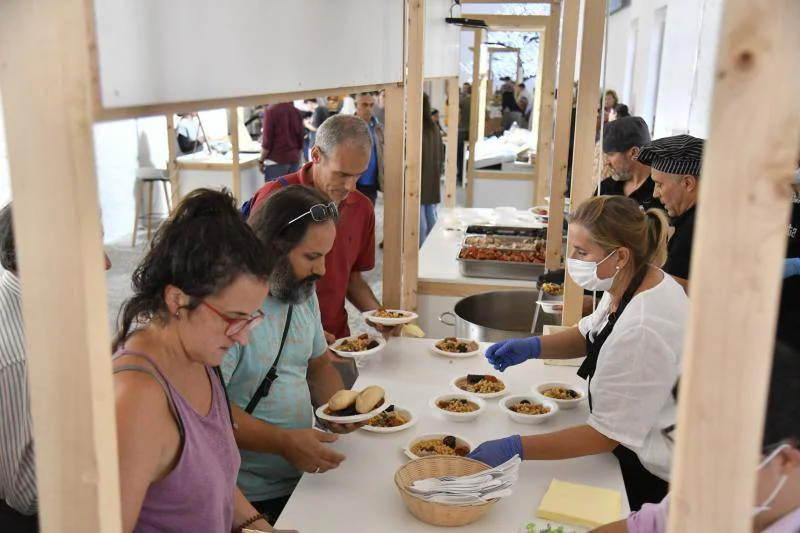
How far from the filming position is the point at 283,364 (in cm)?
201

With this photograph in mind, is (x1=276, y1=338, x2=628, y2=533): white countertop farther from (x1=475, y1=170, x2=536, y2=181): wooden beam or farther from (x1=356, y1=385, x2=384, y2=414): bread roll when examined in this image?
(x1=475, y1=170, x2=536, y2=181): wooden beam

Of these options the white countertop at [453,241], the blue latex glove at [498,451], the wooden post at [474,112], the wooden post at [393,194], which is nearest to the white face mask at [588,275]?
the blue latex glove at [498,451]

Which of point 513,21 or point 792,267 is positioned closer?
point 792,267

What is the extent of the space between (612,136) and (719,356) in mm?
3202

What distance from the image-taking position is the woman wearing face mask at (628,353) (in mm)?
1807

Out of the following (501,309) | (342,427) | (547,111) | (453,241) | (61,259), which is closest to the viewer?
(61,259)

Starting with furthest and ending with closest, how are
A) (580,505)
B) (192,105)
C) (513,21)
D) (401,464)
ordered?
1. (513,21)
2. (401,464)
3. (580,505)
4. (192,105)

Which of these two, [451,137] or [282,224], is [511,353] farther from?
[451,137]

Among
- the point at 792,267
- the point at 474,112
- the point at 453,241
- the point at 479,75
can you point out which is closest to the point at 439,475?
the point at 792,267

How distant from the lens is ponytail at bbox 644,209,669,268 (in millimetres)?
2020

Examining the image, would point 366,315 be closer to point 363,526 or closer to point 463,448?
point 463,448

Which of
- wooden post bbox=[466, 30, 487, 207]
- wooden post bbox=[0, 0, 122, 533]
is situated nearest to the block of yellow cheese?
wooden post bbox=[0, 0, 122, 533]

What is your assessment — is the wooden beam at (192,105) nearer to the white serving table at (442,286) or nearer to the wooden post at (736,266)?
the wooden post at (736,266)

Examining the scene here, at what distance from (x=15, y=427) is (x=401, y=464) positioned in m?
1.01
